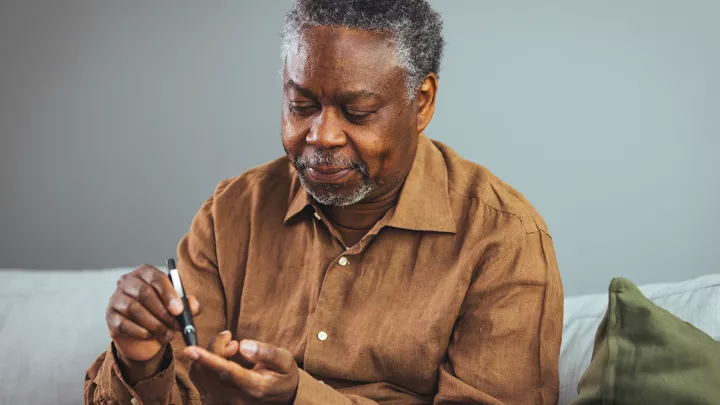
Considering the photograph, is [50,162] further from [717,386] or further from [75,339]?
[717,386]

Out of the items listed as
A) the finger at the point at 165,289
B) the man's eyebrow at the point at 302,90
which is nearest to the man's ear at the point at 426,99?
the man's eyebrow at the point at 302,90

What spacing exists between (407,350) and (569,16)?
1501 mm

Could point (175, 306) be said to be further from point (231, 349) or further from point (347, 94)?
point (347, 94)

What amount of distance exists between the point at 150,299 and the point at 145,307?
0.03 metres

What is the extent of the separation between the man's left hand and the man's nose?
419 millimetres

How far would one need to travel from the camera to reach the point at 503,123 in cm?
306

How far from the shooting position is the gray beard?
70.4 inches

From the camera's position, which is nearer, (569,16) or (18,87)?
(569,16)

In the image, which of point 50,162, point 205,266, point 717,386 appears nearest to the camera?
point 717,386

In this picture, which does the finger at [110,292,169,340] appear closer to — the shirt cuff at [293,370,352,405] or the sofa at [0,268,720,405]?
the shirt cuff at [293,370,352,405]

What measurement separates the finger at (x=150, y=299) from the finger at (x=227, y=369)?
0.17 m

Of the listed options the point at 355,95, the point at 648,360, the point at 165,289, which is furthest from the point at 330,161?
the point at 648,360

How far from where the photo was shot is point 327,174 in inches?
69.5

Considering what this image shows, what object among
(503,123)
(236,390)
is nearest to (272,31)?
(503,123)
